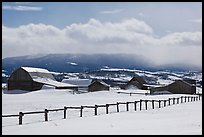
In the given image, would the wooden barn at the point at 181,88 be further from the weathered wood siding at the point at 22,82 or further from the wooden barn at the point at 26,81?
the weathered wood siding at the point at 22,82

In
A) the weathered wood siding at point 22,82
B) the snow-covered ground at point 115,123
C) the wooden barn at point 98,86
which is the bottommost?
the wooden barn at point 98,86

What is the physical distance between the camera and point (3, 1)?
40.3 ft

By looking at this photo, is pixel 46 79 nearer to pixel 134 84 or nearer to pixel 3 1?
pixel 134 84

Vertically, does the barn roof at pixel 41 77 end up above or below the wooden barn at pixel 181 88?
above

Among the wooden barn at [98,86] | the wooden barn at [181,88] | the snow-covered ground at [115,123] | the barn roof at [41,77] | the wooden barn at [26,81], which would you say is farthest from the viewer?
the wooden barn at [98,86]

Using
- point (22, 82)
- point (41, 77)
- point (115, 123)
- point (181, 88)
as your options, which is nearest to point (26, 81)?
point (22, 82)

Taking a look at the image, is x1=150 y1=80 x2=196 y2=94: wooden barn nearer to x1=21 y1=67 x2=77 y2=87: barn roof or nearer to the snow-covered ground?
x1=21 y1=67 x2=77 y2=87: barn roof

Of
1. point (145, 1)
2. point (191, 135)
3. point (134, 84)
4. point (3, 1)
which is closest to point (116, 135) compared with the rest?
point (191, 135)

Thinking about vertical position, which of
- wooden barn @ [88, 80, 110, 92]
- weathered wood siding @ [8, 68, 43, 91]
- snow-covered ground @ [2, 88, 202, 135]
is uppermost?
snow-covered ground @ [2, 88, 202, 135]

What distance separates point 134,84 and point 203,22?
99.2 meters

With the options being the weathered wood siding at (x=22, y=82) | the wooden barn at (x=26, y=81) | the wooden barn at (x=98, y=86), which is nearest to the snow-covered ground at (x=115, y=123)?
the wooden barn at (x=26, y=81)

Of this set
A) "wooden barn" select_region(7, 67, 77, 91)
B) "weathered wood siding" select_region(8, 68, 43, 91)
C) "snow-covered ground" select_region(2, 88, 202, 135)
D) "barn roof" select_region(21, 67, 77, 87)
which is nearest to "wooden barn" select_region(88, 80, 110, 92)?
"barn roof" select_region(21, 67, 77, 87)

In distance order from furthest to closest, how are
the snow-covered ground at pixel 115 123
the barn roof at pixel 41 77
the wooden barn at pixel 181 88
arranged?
the barn roof at pixel 41 77, the wooden barn at pixel 181 88, the snow-covered ground at pixel 115 123

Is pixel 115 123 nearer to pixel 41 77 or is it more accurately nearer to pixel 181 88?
pixel 181 88
